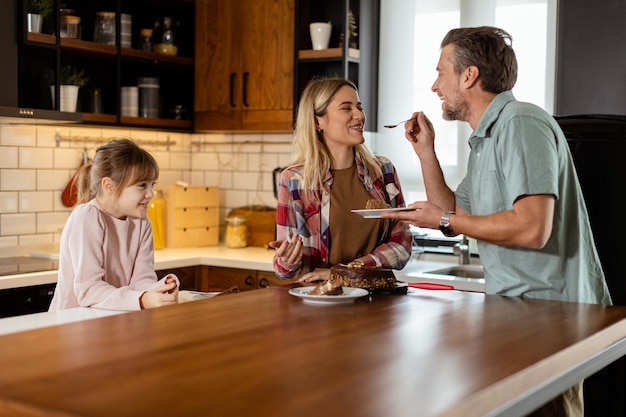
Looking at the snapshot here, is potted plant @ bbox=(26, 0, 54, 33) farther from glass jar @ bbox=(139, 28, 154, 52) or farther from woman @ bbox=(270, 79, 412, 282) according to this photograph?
woman @ bbox=(270, 79, 412, 282)

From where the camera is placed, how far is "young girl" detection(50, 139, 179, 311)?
2752mm

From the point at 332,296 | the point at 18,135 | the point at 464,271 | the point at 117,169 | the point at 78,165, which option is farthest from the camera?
the point at 78,165

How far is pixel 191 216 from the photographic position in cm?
496

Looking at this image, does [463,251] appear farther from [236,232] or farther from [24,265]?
[24,265]

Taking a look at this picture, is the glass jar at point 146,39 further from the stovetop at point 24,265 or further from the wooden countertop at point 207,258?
the stovetop at point 24,265

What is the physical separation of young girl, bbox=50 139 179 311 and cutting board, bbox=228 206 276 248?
1.90 m

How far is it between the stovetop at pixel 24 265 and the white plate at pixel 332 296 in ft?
6.14

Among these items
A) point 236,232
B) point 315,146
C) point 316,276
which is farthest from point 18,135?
point 316,276

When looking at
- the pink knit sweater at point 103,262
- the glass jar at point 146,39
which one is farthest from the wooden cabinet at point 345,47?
the pink knit sweater at point 103,262

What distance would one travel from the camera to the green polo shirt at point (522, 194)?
233 cm

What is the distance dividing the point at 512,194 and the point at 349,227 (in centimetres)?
82

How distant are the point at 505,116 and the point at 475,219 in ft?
1.02

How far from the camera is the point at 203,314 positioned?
1.99 m

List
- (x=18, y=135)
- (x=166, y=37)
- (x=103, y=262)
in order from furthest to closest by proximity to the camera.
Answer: (x=166, y=37), (x=18, y=135), (x=103, y=262)
